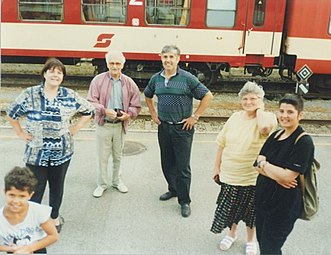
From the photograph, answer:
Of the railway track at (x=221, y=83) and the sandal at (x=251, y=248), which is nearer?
the sandal at (x=251, y=248)

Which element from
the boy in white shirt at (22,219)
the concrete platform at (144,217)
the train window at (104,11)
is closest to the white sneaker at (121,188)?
the concrete platform at (144,217)

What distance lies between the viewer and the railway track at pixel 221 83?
10383 millimetres

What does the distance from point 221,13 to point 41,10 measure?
3.95 m

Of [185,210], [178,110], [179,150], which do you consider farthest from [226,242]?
[178,110]

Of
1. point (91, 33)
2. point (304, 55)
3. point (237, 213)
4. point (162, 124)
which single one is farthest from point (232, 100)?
point (237, 213)

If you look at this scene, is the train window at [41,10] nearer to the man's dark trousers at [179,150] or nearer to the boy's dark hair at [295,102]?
the man's dark trousers at [179,150]

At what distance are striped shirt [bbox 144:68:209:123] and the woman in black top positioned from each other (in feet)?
4.38

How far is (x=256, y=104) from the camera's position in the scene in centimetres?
353

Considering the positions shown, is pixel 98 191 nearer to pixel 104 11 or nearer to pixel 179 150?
pixel 179 150

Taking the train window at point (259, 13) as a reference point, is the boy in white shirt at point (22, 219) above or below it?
below

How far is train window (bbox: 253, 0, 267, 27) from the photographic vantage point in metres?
10.0

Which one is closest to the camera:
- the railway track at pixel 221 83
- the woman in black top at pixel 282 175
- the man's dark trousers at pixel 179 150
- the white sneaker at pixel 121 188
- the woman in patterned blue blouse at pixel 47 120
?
the woman in black top at pixel 282 175

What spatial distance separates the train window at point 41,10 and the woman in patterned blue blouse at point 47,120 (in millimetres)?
6635

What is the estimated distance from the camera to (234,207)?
12.4ft
